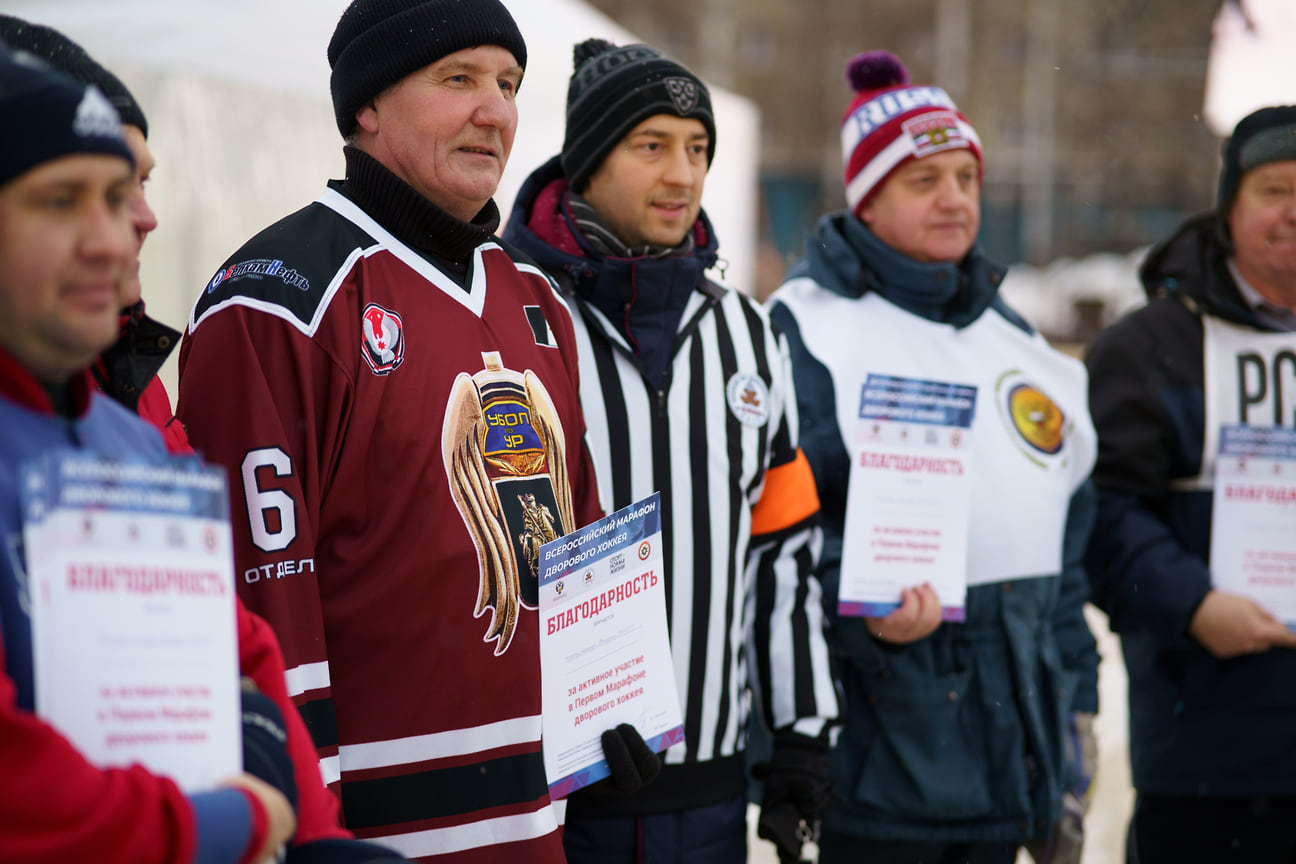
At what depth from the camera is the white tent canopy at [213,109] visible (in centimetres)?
434

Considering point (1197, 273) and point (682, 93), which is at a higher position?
point (682, 93)

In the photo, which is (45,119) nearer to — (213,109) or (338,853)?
(338,853)

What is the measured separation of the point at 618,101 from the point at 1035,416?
4.29 feet

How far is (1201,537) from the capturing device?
10.7ft

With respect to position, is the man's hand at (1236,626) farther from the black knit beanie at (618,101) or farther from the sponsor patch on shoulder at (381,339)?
the sponsor patch on shoulder at (381,339)

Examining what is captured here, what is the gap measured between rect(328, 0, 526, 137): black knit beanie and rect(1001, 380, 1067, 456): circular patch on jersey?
1.59 metres

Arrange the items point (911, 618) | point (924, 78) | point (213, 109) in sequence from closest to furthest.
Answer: point (911, 618)
point (213, 109)
point (924, 78)

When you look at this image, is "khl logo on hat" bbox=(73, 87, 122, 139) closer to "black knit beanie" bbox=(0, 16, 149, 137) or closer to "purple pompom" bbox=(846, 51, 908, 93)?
"black knit beanie" bbox=(0, 16, 149, 137)

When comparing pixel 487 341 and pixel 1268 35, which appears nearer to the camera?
pixel 487 341

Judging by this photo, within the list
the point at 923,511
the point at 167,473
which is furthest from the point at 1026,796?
the point at 167,473

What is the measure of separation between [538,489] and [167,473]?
825 mm

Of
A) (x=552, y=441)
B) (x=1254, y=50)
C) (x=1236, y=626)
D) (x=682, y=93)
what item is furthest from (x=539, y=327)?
(x=1254, y=50)

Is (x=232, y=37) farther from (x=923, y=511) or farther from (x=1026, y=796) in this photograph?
(x=1026, y=796)

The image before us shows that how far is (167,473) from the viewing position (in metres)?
1.28
